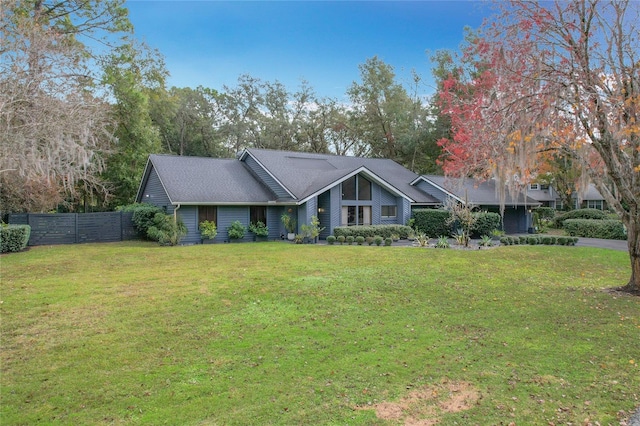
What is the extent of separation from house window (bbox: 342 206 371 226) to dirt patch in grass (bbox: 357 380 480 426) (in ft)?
61.0

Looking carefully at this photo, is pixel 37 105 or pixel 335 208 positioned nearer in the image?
pixel 37 105

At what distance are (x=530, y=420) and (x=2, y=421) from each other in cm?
524

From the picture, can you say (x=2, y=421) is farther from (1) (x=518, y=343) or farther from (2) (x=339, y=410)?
(1) (x=518, y=343)

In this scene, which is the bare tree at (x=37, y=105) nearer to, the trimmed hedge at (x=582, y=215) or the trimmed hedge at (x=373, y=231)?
the trimmed hedge at (x=373, y=231)

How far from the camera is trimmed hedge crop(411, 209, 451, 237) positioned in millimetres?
24062

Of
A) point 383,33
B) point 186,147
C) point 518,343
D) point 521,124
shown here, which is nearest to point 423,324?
point 518,343

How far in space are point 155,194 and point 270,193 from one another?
660 centimetres

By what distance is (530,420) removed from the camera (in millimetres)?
4012

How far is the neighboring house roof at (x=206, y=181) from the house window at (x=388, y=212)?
7.06 meters

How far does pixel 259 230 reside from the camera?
72.3ft

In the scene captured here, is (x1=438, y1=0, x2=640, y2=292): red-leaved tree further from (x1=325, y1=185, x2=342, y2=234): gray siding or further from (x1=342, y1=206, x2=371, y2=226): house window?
(x1=342, y1=206, x2=371, y2=226): house window

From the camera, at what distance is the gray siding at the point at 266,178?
22.7 metres

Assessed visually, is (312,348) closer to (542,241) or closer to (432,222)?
(542,241)

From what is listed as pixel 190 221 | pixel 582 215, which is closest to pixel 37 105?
pixel 190 221
